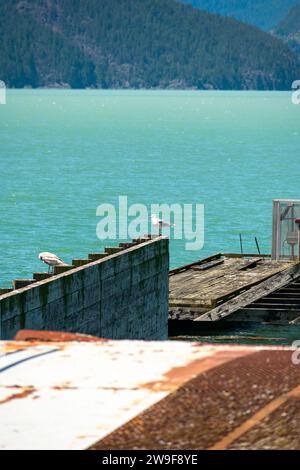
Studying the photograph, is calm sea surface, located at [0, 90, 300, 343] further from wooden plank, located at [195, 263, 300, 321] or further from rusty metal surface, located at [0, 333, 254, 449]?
rusty metal surface, located at [0, 333, 254, 449]

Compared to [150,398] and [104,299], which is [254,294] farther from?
[150,398]

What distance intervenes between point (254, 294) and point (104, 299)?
17.6 metres

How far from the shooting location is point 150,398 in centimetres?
489

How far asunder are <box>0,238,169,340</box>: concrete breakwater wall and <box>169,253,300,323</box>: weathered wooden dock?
30.3ft

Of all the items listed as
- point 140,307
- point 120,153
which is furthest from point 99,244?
point 120,153

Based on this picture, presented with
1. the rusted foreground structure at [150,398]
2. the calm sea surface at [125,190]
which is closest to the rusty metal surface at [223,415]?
the rusted foreground structure at [150,398]

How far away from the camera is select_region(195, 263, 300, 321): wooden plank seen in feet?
131

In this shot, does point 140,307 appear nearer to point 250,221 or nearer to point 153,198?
point 250,221

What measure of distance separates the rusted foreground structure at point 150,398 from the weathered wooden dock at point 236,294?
34.5 metres

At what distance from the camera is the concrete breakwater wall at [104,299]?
20.2 metres

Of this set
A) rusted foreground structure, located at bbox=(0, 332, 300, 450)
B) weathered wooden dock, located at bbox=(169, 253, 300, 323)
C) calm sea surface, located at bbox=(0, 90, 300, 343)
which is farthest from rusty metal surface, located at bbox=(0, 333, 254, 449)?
weathered wooden dock, located at bbox=(169, 253, 300, 323)

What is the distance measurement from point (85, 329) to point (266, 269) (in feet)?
79.4

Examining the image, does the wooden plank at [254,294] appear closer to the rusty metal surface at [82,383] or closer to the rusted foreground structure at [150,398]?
the rusty metal surface at [82,383]

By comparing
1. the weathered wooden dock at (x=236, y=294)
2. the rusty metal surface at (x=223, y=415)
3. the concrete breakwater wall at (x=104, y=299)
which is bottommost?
the weathered wooden dock at (x=236, y=294)
